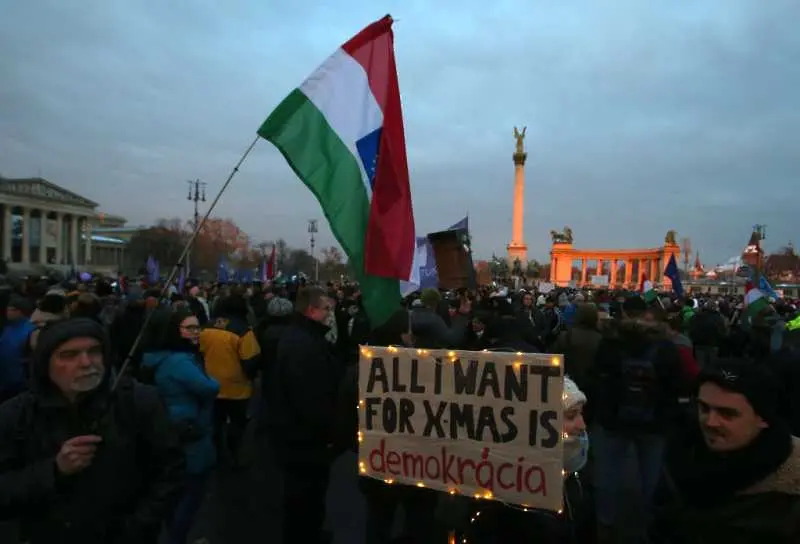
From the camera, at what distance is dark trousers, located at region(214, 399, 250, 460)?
6.16 meters

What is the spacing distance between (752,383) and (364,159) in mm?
2702

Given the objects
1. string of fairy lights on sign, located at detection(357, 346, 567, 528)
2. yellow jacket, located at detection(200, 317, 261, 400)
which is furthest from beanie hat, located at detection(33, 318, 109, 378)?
yellow jacket, located at detection(200, 317, 261, 400)

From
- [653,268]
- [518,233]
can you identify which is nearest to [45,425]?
[518,233]

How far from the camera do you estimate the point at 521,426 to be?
8.25ft

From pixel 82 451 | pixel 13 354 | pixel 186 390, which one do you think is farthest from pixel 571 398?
pixel 13 354

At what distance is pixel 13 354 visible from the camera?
5.21 metres

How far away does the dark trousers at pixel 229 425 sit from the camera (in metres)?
6.16

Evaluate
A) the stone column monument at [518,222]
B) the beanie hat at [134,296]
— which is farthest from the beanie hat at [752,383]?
the stone column monument at [518,222]

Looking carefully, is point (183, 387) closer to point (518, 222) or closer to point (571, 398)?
point (571, 398)

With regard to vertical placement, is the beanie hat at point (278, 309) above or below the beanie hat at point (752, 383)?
below

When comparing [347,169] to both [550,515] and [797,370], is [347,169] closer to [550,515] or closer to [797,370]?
[550,515]

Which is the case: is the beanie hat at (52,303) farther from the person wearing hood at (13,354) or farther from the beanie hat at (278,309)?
the beanie hat at (278,309)

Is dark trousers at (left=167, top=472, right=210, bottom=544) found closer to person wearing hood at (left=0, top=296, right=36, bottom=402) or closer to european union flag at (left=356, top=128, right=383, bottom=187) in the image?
person wearing hood at (left=0, top=296, right=36, bottom=402)

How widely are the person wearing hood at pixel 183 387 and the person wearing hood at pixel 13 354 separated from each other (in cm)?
190
